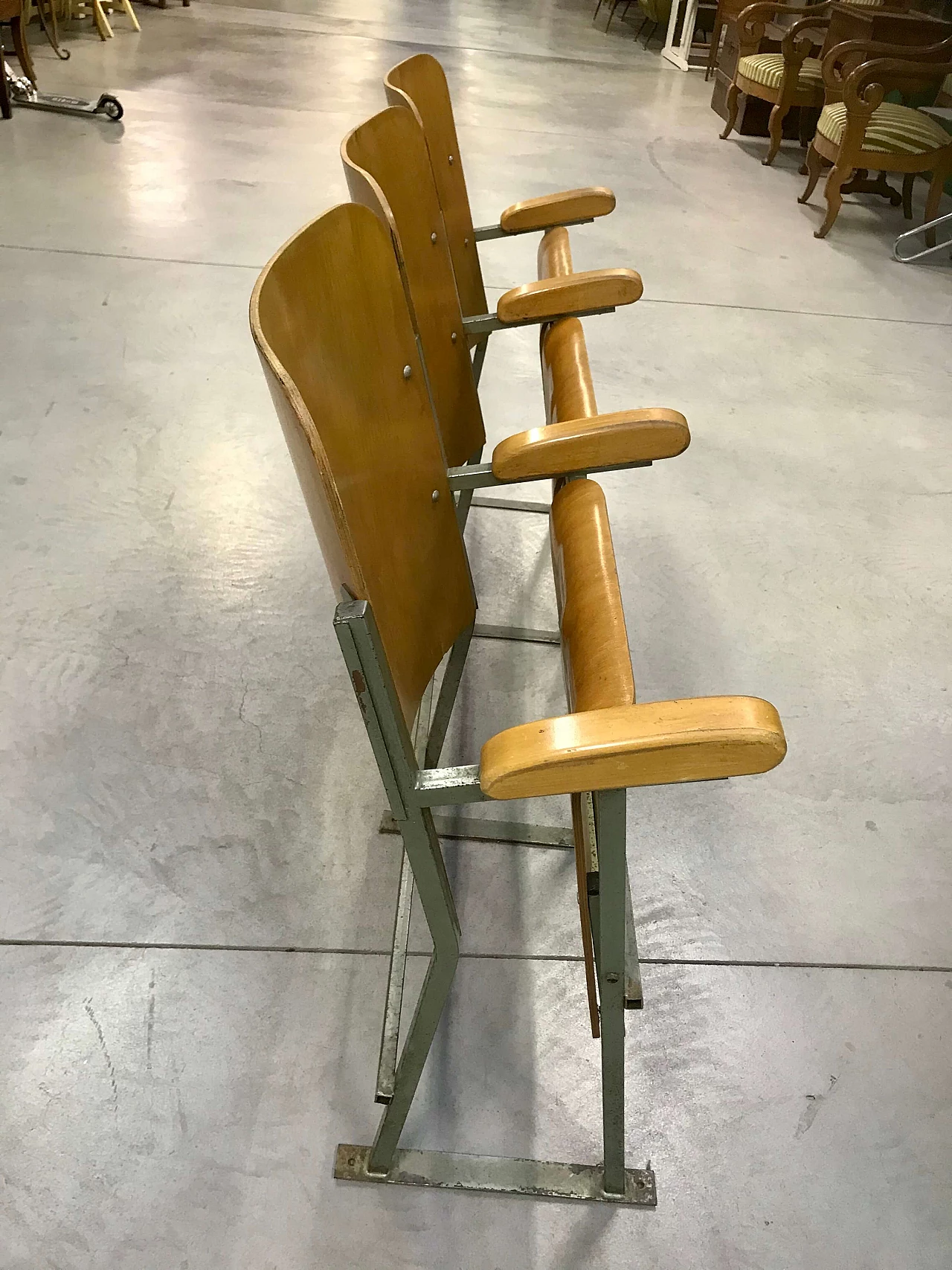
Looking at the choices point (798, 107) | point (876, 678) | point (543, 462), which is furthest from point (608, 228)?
point (543, 462)

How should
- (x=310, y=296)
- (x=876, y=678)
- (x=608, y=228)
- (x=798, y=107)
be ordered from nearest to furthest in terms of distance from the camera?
(x=310, y=296) < (x=876, y=678) < (x=608, y=228) < (x=798, y=107)

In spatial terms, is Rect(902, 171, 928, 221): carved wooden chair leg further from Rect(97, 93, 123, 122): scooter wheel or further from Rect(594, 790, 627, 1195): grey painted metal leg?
Rect(594, 790, 627, 1195): grey painted metal leg

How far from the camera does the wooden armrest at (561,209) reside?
1.74 metres

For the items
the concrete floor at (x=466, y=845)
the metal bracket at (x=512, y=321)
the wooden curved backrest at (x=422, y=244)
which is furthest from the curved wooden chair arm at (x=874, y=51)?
the wooden curved backrest at (x=422, y=244)

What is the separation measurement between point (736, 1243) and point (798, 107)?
563 cm

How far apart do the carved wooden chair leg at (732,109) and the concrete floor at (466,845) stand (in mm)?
2474

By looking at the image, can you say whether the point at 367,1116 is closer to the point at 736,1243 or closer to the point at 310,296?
the point at 736,1243

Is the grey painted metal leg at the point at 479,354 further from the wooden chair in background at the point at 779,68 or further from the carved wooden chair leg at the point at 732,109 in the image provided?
the carved wooden chair leg at the point at 732,109

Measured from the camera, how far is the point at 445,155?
167cm

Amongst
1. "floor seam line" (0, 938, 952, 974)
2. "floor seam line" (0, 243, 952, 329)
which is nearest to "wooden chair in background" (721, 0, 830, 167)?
"floor seam line" (0, 243, 952, 329)

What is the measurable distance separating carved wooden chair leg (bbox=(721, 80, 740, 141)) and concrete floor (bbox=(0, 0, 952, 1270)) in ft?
8.12

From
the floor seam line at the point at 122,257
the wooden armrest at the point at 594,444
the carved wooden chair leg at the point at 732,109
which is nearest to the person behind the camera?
the wooden armrest at the point at 594,444

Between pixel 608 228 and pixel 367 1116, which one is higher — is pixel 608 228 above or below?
above

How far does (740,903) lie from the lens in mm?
1479
